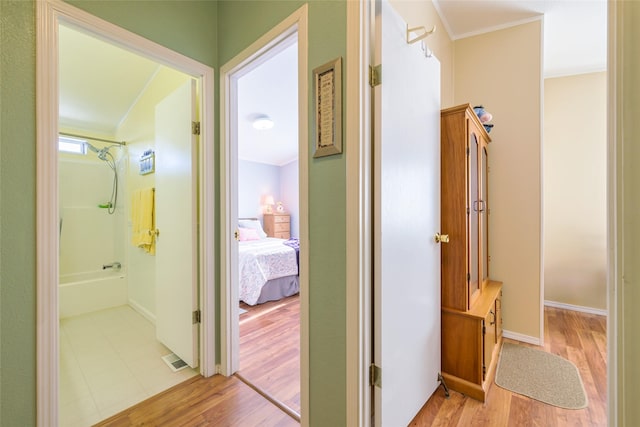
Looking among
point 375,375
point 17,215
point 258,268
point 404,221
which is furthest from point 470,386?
point 17,215

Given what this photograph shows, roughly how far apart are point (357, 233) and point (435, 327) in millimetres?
963

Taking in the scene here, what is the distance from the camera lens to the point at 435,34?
2279mm

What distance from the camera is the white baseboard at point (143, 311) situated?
2746 millimetres

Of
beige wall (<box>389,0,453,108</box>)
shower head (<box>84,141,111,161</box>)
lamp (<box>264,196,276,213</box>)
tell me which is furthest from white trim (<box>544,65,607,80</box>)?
shower head (<box>84,141,111,161</box>)

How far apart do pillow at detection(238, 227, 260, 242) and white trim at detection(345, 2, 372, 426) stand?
3.82 m

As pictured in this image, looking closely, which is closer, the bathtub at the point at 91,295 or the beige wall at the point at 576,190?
the bathtub at the point at 91,295

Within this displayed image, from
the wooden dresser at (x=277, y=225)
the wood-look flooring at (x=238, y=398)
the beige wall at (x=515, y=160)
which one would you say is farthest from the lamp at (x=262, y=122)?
the wood-look flooring at (x=238, y=398)

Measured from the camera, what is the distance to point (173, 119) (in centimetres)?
202

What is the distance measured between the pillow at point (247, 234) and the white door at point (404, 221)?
369cm

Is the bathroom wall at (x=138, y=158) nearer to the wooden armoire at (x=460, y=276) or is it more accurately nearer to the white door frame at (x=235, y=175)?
the white door frame at (x=235, y=175)

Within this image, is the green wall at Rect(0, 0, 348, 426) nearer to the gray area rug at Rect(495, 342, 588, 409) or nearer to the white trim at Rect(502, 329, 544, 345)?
the gray area rug at Rect(495, 342, 588, 409)

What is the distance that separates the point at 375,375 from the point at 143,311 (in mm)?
2829

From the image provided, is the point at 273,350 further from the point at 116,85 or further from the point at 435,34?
the point at 116,85

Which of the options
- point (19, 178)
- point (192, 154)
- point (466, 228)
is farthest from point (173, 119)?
point (466, 228)
